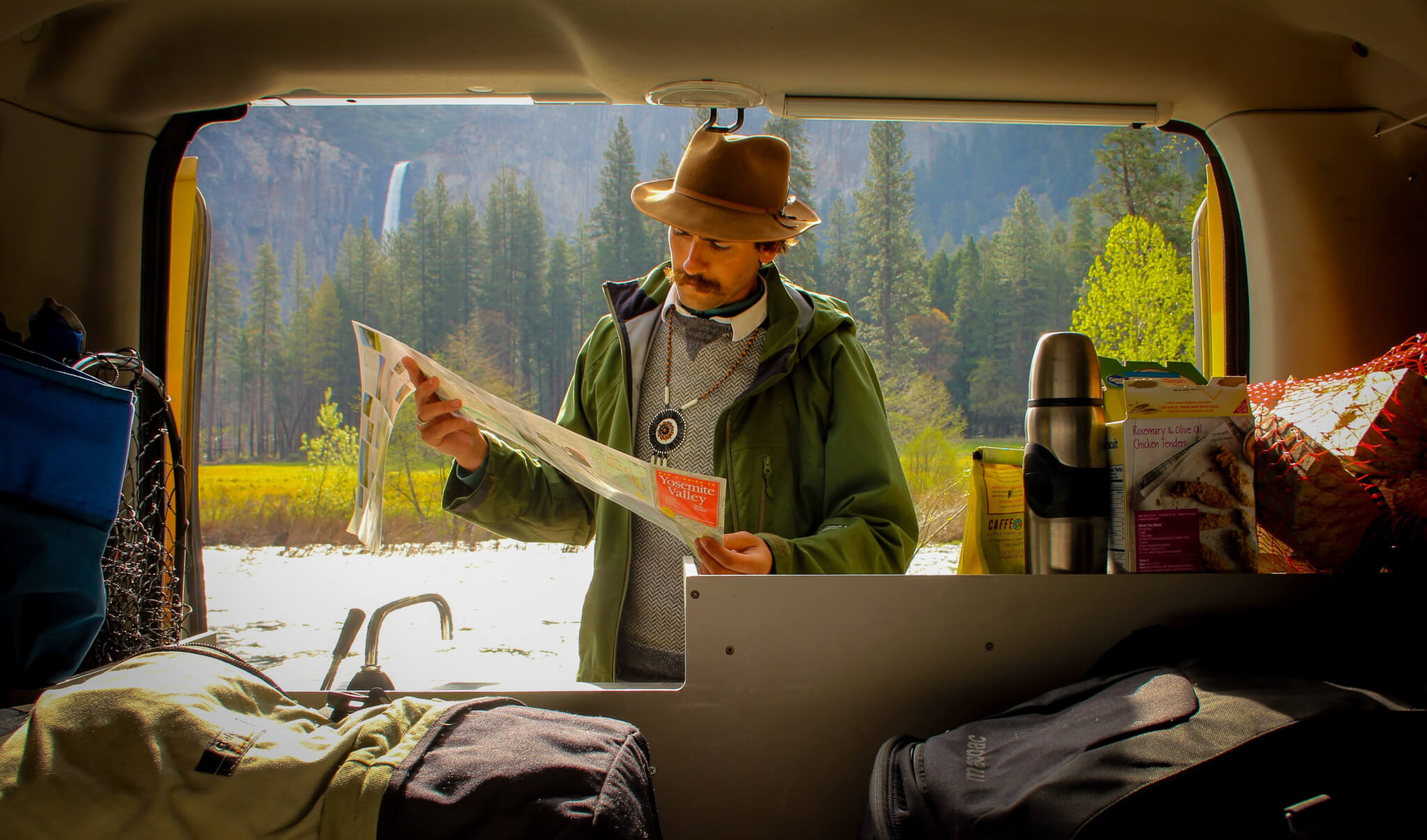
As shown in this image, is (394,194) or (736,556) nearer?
(736,556)

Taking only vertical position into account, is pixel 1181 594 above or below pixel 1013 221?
below

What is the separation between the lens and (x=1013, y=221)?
25.0 feet

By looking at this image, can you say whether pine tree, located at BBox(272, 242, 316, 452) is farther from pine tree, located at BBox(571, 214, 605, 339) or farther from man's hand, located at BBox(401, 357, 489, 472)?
man's hand, located at BBox(401, 357, 489, 472)

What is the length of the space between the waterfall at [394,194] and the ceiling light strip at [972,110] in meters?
6.83

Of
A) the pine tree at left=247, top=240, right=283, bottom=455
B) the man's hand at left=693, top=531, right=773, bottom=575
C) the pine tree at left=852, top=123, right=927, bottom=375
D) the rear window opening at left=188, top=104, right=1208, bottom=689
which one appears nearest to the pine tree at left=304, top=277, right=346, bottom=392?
the rear window opening at left=188, top=104, right=1208, bottom=689

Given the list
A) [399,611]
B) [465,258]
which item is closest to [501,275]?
[465,258]

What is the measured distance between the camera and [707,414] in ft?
5.12

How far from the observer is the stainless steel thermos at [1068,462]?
0.92 metres

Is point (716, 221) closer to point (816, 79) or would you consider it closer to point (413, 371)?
point (816, 79)

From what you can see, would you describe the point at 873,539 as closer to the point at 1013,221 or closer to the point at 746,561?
the point at 746,561

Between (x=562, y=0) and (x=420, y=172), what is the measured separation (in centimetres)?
685

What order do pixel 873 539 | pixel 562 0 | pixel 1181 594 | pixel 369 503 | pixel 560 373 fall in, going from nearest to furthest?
pixel 1181 594
pixel 369 503
pixel 873 539
pixel 562 0
pixel 560 373

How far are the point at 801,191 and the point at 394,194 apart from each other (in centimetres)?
380

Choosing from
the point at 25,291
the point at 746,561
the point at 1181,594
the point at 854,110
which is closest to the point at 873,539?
the point at 746,561
